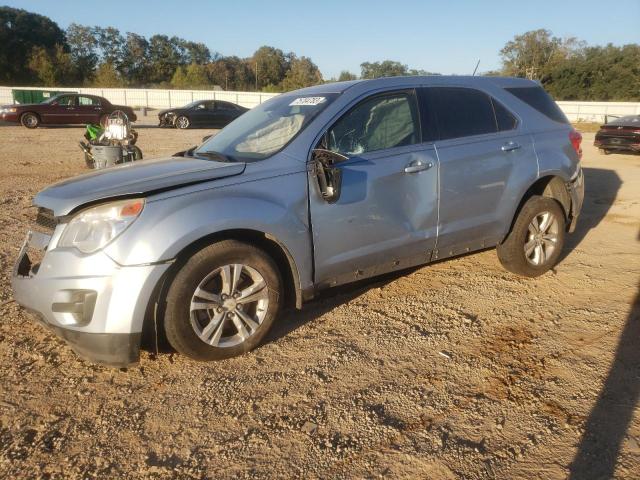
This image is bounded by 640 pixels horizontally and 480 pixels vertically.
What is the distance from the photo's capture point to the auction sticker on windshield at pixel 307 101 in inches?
153

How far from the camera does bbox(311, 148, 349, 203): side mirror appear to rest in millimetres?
3432

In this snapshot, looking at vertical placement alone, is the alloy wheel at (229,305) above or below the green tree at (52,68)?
below

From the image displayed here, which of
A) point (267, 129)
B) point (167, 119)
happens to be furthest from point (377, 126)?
point (167, 119)

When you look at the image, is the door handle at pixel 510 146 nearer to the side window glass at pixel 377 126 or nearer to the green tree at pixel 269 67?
the side window glass at pixel 377 126

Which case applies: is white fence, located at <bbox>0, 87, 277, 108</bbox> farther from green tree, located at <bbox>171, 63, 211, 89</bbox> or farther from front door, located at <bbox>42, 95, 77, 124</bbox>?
Answer: front door, located at <bbox>42, 95, 77, 124</bbox>

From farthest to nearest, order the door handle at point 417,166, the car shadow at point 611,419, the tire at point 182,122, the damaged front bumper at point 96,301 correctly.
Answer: the tire at point 182,122 → the door handle at point 417,166 → the damaged front bumper at point 96,301 → the car shadow at point 611,419

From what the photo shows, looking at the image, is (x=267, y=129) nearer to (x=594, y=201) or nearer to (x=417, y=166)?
(x=417, y=166)

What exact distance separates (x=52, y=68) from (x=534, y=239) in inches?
2513

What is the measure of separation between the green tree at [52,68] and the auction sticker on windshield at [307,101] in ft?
201

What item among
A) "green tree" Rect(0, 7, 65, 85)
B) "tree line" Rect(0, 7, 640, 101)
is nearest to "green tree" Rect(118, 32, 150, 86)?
"tree line" Rect(0, 7, 640, 101)

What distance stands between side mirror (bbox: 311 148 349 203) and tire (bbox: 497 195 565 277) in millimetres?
2064

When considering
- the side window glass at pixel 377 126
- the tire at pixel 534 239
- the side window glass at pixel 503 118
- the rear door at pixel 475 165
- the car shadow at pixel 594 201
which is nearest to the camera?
the side window glass at pixel 377 126

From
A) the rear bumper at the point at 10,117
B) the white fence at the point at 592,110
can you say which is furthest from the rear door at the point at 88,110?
the white fence at the point at 592,110

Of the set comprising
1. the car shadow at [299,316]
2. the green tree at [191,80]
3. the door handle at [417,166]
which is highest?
the green tree at [191,80]
